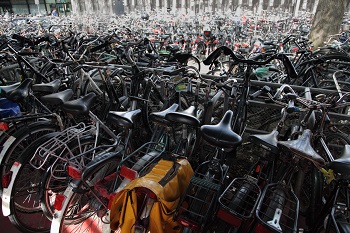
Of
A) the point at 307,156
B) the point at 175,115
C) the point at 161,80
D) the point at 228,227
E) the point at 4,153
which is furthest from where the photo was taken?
the point at 161,80

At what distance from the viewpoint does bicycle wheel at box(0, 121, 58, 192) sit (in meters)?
2.41

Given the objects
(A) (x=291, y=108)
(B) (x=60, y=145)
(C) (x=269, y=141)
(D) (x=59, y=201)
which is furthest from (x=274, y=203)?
(B) (x=60, y=145)

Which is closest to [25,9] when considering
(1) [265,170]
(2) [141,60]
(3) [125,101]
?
(2) [141,60]

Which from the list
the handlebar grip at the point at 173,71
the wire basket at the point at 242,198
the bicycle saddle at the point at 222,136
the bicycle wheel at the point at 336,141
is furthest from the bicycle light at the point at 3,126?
the bicycle wheel at the point at 336,141

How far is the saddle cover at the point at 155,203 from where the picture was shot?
1811 millimetres

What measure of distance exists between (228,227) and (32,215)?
2.17 metres

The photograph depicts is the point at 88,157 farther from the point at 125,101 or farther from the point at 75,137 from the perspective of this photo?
the point at 125,101

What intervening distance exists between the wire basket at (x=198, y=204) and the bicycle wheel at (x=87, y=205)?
2.58 ft

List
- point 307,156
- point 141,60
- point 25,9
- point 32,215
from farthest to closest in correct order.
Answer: point 25,9 → point 141,60 → point 32,215 → point 307,156

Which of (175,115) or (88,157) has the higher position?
(175,115)

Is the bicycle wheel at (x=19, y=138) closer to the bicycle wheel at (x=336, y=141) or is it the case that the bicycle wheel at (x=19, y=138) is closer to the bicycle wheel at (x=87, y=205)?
the bicycle wheel at (x=87, y=205)

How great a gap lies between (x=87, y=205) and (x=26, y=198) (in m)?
0.69

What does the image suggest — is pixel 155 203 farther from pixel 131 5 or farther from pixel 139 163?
pixel 131 5

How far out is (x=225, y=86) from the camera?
8.93 feet
